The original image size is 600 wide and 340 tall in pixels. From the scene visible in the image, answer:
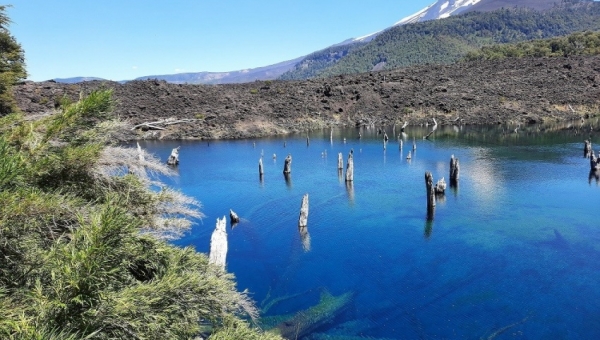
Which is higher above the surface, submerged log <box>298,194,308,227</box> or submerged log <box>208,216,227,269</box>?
submerged log <box>208,216,227,269</box>

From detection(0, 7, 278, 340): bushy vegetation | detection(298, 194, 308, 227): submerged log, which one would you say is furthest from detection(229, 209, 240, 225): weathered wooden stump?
detection(0, 7, 278, 340): bushy vegetation

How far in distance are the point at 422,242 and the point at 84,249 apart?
21.4 metres

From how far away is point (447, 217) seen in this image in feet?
92.6

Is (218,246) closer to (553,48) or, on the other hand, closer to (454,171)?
(454,171)

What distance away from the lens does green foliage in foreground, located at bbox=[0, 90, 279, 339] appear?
4.99 meters

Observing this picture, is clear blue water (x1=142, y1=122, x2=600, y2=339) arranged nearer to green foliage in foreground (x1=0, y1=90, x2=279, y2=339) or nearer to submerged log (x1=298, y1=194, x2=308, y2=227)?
submerged log (x1=298, y1=194, x2=308, y2=227)

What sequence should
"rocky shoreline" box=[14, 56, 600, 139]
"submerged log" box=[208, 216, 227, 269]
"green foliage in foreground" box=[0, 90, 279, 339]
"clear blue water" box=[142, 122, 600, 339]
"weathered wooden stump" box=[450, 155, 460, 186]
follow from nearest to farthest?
1. "green foliage in foreground" box=[0, 90, 279, 339]
2. "clear blue water" box=[142, 122, 600, 339]
3. "submerged log" box=[208, 216, 227, 269]
4. "weathered wooden stump" box=[450, 155, 460, 186]
5. "rocky shoreline" box=[14, 56, 600, 139]

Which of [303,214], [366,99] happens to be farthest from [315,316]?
[366,99]

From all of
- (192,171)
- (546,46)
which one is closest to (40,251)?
(192,171)

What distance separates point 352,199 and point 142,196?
25.6 meters

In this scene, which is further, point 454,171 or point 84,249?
point 454,171

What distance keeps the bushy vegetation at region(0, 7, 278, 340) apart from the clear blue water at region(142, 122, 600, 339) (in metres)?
10.2

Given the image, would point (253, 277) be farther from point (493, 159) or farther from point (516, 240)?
point (493, 159)

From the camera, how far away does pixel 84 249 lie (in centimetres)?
505
